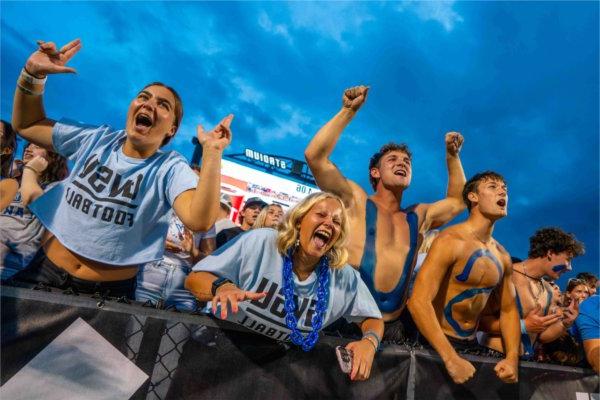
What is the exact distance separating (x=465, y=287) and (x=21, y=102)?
2973mm

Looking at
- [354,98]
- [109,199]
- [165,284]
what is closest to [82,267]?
[109,199]

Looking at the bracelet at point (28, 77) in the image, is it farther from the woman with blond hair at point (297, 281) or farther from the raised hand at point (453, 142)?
the raised hand at point (453, 142)

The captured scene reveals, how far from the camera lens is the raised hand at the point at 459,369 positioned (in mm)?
2141

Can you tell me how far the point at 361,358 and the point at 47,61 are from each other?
225 centimetres

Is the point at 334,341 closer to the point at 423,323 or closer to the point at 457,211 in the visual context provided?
the point at 423,323

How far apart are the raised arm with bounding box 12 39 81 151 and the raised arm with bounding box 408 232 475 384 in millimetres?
2403

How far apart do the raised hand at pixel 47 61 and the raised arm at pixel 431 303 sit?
2.40m

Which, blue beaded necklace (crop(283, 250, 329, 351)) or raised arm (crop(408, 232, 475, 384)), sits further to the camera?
raised arm (crop(408, 232, 475, 384))

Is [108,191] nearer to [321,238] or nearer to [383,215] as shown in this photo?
[321,238]

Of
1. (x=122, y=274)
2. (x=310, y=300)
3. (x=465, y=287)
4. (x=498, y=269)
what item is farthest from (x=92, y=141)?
(x=498, y=269)

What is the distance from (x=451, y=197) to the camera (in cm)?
371

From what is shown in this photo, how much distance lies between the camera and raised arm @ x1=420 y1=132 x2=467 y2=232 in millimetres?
3525

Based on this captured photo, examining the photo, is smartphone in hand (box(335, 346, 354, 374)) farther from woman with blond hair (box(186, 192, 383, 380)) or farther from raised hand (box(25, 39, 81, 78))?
raised hand (box(25, 39, 81, 78))

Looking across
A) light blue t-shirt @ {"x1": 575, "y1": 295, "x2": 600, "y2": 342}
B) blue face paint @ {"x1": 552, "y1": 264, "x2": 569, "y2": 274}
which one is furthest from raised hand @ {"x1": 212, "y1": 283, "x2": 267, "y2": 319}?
blue face paint @ {"x1": 552, "y1": 264, "x2": 569, "y2": 274}
